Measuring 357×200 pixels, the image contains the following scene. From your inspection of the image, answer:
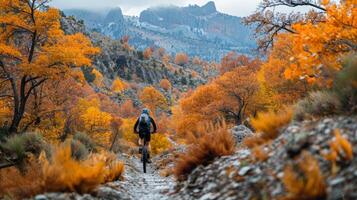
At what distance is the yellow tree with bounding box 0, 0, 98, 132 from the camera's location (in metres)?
20.7

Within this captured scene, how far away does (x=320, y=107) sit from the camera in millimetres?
7176

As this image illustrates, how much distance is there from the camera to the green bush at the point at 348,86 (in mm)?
6401

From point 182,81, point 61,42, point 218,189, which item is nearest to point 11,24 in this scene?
point 61,42

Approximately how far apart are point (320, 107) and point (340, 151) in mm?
2154

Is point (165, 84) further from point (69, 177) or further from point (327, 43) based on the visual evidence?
point (69, 177)

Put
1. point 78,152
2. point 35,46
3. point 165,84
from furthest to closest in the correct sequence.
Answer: point 165,84
point 35,46
point 78,152

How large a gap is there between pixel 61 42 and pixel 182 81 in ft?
532

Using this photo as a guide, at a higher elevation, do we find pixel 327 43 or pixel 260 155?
pixel 327 43

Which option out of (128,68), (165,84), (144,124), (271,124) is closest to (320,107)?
(271,124)

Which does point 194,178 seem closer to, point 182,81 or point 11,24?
point 11,24

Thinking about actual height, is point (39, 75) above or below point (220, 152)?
above

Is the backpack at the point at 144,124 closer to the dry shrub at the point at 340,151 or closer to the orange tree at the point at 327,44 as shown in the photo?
the orange tree at the point at 327,44

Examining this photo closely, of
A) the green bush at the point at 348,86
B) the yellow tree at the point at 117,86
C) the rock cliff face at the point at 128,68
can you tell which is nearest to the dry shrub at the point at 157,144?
the green bush at the point at 348,86

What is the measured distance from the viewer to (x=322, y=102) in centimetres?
715
